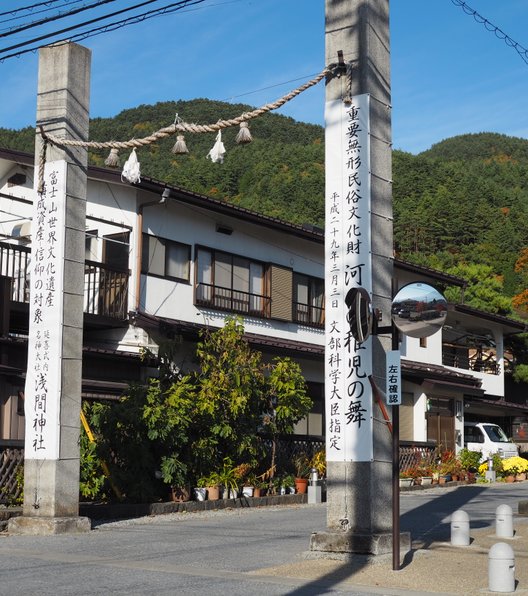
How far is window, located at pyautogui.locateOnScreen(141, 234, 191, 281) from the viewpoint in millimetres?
22016

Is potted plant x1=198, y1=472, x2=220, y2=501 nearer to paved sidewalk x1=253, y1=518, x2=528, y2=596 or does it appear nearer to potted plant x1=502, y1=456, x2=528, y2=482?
paved sidewalk x1=253, y1=518, x2=528, y2=596

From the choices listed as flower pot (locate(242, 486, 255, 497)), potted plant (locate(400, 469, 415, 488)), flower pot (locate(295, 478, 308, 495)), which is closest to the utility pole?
flower pot (locate(242, 486, 255, 497))

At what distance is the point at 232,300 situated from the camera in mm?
24344

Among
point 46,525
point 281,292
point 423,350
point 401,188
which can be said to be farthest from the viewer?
point 401,188

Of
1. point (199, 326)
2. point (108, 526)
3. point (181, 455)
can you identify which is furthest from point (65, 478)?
point (199, 326)

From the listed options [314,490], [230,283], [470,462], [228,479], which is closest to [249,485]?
[228,479]

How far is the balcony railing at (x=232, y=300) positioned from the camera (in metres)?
23.5

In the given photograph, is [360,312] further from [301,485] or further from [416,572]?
[301,485]

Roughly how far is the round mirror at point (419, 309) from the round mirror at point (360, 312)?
13.9 inches

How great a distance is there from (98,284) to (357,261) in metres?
11.3

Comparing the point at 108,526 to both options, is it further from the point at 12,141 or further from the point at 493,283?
the point at 12,141

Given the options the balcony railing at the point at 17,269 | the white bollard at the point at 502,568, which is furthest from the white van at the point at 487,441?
the white bollard at the point at 502,568

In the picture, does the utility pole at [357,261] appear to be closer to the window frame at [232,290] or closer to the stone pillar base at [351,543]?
the stone pillar base at [351,543]

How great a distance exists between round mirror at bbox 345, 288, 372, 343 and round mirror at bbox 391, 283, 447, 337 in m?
0.35
